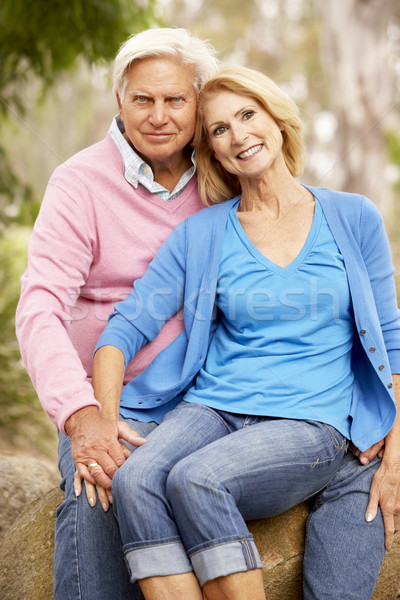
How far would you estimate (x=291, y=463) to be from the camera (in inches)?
64.7

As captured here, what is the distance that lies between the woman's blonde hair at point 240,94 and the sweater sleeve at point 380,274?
12.9 inches

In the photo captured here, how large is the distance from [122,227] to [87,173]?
0.66 ft

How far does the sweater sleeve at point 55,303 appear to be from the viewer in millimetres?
1735

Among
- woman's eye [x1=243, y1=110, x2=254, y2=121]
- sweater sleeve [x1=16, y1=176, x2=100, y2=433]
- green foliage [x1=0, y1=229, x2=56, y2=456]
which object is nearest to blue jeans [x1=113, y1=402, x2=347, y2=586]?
sweater sleeve [x1=16, y1=176, x2=100, y2=433]

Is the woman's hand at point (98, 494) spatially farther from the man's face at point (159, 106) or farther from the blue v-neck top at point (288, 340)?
the man's face at point (159, 106)

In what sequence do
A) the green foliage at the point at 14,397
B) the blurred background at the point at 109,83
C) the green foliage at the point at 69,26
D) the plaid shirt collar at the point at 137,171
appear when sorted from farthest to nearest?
the green foliage at the point at 14,397 → the blurred background at the point at 109,83 → the green foliage at the point at 69,26 → the plaid shirt collar at the point at 137,171

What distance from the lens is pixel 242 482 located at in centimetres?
158

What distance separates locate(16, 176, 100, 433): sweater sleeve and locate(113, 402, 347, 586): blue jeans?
0.82 feet

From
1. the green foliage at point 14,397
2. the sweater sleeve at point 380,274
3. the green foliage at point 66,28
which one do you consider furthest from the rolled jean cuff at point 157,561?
the green foliage at point 14,397

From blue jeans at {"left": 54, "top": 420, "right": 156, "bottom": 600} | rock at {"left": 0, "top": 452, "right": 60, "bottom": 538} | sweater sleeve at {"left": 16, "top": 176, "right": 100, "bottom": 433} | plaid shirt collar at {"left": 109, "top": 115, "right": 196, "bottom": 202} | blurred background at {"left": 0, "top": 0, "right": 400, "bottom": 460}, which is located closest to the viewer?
blue jeans at {"left": 54, "top": 420, "right": 156, "bottom": 600}

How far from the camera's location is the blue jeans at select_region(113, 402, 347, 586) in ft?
4.86

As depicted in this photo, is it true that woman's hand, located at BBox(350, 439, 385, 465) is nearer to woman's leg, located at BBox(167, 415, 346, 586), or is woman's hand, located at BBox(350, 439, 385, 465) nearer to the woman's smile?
woman's leg, located at BBox(167, 415, 346, 586)

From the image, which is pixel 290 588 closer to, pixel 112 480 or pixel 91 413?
pixel 112 480

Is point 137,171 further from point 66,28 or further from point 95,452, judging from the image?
point 66,28
